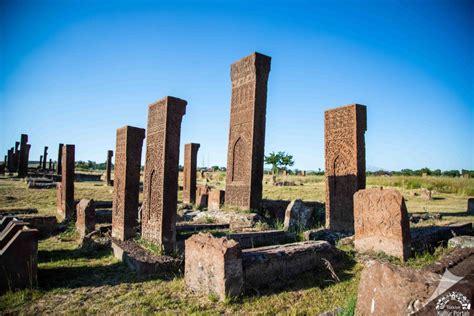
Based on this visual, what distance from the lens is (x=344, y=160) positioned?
303 inches

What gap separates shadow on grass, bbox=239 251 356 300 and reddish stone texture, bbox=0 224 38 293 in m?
2.98

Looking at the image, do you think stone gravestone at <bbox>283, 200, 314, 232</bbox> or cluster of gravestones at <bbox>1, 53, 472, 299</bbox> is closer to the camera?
cluster of gravestones at <bbox>1, 53, 472, 299</bbox>

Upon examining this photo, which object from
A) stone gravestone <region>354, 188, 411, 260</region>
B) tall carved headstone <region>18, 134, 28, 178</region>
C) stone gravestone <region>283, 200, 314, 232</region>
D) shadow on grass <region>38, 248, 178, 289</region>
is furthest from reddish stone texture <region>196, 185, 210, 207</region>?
tall carved headstone <region>18, 134, 28, 178</region>

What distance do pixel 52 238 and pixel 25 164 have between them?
74.0ft

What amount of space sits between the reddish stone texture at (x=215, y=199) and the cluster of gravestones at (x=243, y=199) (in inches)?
8.0

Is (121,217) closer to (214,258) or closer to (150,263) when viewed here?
(150,263)

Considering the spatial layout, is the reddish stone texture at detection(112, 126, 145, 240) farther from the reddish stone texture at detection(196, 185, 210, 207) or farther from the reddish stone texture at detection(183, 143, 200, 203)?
the reddish stone texture at detection(183, 143, 200, 203)

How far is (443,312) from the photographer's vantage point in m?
1.88

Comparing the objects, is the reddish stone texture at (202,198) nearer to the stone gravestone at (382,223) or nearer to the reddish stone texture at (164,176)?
the reddish stone texture at (164,176)

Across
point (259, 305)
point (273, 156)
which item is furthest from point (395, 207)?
point (273, 156)

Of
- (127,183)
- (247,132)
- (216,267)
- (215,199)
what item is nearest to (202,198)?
(215,199)


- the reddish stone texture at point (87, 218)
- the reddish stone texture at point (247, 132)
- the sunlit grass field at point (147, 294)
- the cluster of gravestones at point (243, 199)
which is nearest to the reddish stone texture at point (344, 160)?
the cluster of gravestones at point (243, 199)

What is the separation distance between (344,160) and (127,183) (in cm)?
542

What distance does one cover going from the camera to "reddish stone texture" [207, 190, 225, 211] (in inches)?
441
